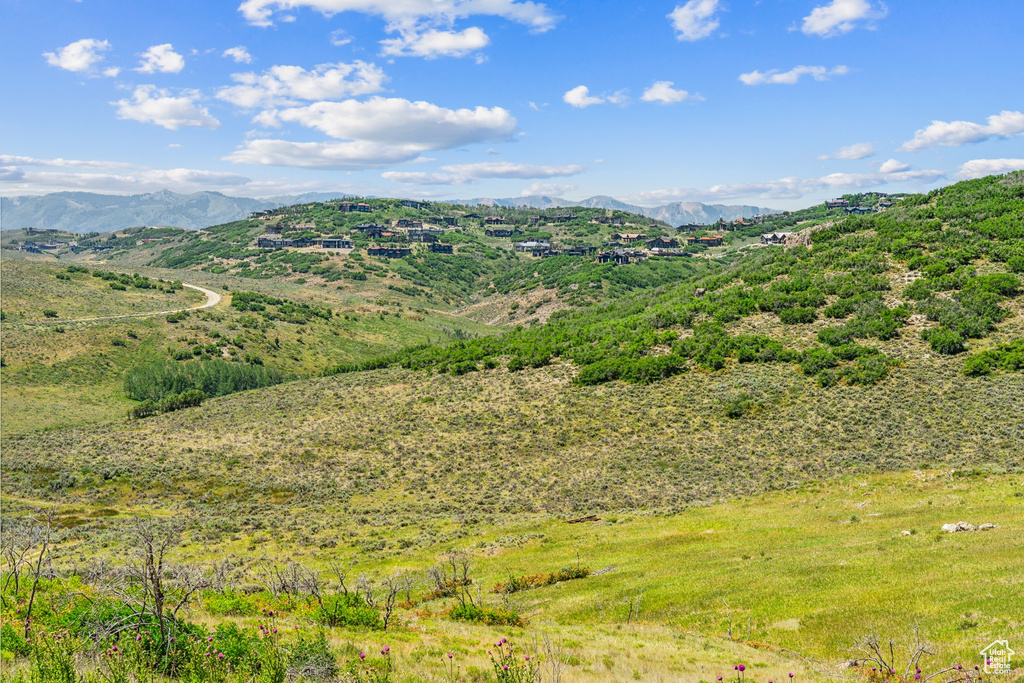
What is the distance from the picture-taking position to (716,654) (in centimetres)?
1417

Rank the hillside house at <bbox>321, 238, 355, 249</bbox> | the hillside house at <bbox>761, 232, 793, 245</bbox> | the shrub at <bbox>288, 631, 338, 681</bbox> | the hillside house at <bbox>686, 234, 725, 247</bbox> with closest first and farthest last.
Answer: the shrub at <bbox>288, 631, 338, 681</bbox>
the hillside house at <bbox>761, 232, 793, 245</bbox>
the hillside house at <bbox>686, 234, 725, 247</bbox>
the hillside house at <bbox>321, 238, 355, 249</bbox>

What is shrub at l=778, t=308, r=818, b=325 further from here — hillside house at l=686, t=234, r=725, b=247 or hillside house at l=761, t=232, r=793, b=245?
hillside house at l=686, t=234, r=725, b=247

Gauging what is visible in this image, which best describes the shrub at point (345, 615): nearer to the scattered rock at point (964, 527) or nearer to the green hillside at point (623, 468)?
the green hillside at point (623, 468)

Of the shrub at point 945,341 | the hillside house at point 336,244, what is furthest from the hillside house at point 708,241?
the shrub at point 945,341

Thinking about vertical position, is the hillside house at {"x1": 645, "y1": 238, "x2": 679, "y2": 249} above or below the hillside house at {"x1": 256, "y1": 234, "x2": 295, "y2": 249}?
below

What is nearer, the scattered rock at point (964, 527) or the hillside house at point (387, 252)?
the scattered rock at point (964, 527)

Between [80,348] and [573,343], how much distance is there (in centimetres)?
6325

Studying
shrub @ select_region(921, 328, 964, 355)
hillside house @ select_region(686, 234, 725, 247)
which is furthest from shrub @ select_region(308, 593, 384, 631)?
hillside house @ select_region(686, 234, 725, 247)

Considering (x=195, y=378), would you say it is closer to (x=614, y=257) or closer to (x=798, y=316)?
(x=798, y=316)

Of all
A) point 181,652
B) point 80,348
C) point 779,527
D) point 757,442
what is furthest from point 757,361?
point 80,348

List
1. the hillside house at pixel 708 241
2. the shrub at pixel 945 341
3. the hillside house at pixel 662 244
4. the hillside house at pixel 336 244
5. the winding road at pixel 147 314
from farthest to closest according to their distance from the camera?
the hillside house at pixel 336 244, the hillside house at pixel 708 241, the hillside house at pixel 662 244, the winding road at pixel 147 314, the shrub at pixel 945 341

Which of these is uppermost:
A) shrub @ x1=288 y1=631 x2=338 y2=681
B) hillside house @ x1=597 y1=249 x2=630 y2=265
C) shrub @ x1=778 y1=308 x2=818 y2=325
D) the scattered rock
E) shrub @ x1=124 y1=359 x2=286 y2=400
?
hillside house @ x1=597 y1=249 x2=630 y2=265

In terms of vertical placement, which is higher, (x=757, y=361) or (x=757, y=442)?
(x=757, y=361)

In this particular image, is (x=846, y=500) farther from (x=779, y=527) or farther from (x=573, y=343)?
(x=573, y=343)
